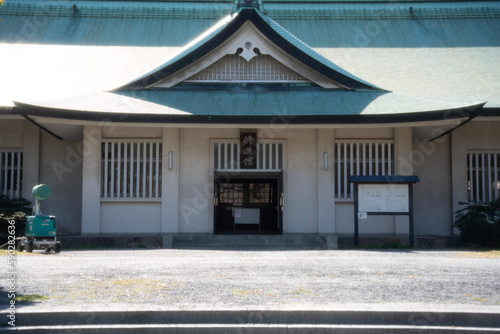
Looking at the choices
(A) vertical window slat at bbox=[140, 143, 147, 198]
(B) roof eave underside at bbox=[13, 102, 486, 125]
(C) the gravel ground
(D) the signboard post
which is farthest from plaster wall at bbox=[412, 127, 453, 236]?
(A) vertical window slat at bbox=[140, 143, 147, 198]

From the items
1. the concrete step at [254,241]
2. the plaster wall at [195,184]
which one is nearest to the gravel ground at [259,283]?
the concrete step at [254,241]

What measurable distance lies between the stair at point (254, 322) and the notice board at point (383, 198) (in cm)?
938

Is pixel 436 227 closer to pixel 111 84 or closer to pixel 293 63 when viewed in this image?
pixel 293 63

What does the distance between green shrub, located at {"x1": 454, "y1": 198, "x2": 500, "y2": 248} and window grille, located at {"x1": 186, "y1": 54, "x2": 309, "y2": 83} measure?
6.05 metres

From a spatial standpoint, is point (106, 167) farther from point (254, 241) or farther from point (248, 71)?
point (248, 71)

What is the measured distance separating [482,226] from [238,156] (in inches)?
276

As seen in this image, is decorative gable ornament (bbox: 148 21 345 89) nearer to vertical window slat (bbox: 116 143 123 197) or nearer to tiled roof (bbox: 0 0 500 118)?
tiled roof (bbox: 0 0 500 118)

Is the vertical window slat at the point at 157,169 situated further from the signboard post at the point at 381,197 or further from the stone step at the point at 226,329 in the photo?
the stone step at the point at 226,329

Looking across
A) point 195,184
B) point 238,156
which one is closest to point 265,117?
point 238,156

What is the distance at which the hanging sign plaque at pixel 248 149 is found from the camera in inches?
707

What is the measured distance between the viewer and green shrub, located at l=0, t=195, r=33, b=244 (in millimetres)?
16188

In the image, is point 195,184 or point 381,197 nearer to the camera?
point 381,197

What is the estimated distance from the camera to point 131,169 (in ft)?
58.8

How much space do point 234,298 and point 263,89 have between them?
11575 mm
